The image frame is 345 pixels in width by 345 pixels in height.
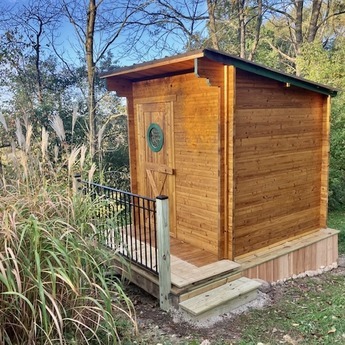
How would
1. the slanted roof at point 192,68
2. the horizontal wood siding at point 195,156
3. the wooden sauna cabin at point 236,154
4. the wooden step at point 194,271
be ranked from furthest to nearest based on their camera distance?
the horizontal wood siding at point 195,156, the wooden sauna cabin at point 236,154, the slanted roof at point 192,68, the wooden step at point 194,271

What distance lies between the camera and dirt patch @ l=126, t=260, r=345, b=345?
3000 millimetres

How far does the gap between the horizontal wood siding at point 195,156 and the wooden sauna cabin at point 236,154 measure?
14mm

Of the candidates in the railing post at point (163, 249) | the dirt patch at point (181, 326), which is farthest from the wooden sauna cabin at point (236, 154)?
the railing post at point (163, 249)

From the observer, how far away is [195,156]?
461 centimetres

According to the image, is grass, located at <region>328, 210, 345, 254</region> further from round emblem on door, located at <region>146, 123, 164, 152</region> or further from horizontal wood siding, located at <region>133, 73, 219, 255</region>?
round emblem on door, located at <region>146, 123, 164, 152</region>

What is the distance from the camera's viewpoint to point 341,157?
27.7 feet

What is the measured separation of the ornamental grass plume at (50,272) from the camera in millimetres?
1997

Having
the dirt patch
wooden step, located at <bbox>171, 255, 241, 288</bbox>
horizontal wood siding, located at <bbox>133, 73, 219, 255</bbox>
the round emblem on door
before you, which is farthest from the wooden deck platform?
the round emblem on door

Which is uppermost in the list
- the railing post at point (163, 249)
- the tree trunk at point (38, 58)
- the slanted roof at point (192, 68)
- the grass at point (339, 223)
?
the tree trunk at point (38, 58)

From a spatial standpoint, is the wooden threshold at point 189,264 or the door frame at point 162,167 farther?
the door frame at point 162,167

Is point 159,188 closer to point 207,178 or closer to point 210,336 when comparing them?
point 207,178

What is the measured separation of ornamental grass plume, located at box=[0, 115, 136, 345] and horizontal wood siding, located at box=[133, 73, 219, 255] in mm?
2027

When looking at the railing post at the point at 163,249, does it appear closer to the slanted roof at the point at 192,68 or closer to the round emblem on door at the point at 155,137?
the slanted roof at the point at 192,68

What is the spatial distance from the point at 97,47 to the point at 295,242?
791cm
